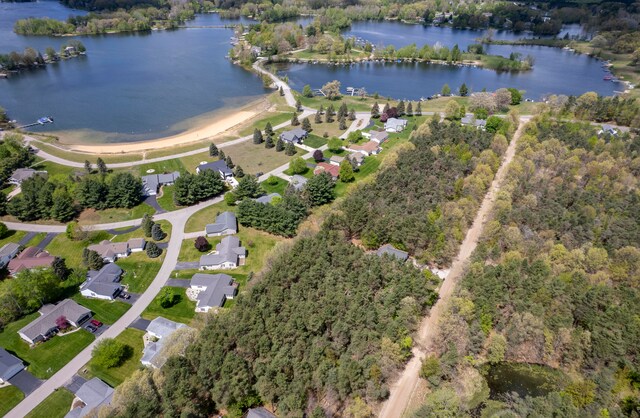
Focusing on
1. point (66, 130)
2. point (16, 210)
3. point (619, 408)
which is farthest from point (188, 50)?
point (619, 408)

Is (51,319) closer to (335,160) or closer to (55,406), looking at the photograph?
(55,406)

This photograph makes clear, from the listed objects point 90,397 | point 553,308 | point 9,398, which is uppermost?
point 553,308

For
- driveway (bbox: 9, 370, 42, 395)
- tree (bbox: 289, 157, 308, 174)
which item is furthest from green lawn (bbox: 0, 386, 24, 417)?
tree (bbox: 289, 157, 308, 174)

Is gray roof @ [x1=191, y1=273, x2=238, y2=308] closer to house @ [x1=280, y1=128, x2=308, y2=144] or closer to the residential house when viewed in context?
the residential house

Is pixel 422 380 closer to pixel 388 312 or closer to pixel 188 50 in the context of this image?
pixel 388 312

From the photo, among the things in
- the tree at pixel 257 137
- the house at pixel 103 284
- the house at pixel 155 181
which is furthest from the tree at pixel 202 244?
the tree at pixel 257 137

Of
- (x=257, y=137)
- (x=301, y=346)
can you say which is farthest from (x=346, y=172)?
(x=301, y=346)
